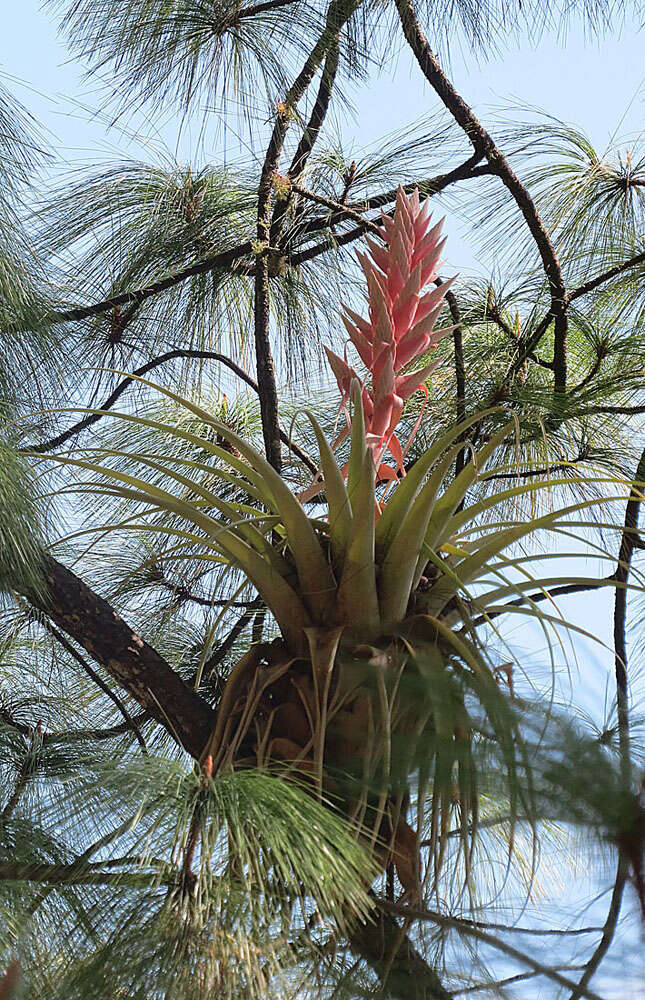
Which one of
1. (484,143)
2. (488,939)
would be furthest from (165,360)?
(488,939)

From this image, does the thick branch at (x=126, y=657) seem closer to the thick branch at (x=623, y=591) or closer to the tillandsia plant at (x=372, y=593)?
the tillandsia plant at (x=372, y=593)

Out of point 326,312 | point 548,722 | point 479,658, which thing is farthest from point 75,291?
point 548,722

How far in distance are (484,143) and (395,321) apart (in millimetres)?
386

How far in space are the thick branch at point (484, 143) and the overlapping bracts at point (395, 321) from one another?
302 millimetres

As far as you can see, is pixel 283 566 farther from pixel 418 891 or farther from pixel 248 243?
pixel 248 243

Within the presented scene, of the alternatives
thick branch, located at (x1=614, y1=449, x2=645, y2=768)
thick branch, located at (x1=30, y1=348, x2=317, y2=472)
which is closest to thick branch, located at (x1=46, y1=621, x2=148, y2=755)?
thick branch, located at (x1=30, y1=348, x2=317, y2=472)

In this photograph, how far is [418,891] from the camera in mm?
781

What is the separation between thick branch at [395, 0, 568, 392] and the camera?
1205 mm

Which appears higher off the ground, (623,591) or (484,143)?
(484,143)

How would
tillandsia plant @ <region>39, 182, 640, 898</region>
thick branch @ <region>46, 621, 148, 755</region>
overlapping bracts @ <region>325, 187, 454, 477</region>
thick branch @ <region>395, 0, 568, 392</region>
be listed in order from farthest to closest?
thick branch @ <region>395, 0, 568, 392</region> → thick branch @ <region>46, 621, 148, 755</region> → overlapping bracts @ <region>325, 187, 454, 477</region> → tillandsia plant @ <region>39, 182, 640, 898</region>

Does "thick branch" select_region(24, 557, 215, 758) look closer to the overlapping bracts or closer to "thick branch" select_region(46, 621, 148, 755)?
"thick branch" select_region(46, 621, 148, 755)

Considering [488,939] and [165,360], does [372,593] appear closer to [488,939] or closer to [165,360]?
[488,939]

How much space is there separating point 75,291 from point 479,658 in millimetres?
758

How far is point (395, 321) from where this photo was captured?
935 mm
